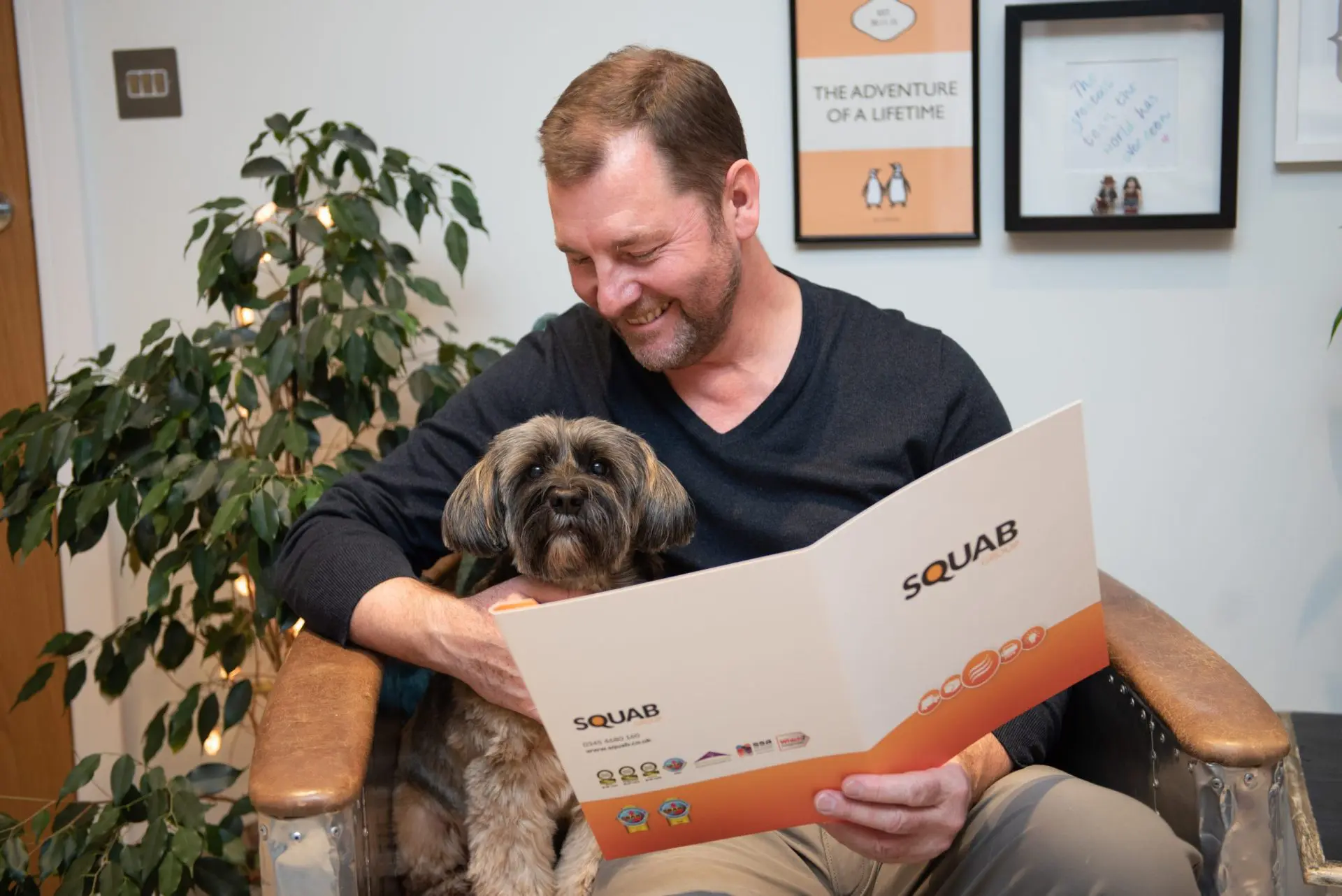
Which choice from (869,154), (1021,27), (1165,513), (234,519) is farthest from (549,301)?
(1165,513)

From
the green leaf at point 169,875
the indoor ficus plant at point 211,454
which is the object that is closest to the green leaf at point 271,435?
the indoor ficus plant at point 211,454

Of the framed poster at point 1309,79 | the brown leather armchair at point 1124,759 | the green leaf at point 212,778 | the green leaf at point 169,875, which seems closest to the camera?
the brown leather armchair at point 1124,759

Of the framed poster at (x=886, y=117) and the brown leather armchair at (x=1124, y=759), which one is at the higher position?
the framed poster at (x=886, y=117)

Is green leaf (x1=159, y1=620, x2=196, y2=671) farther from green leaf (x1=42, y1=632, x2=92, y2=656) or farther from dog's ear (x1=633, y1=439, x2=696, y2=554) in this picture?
dog's ear (x1=633, y1=439, x2=696, y2=554)

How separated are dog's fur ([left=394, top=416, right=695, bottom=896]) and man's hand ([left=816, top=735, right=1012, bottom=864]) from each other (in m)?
0.42

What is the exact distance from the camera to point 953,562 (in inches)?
40.2

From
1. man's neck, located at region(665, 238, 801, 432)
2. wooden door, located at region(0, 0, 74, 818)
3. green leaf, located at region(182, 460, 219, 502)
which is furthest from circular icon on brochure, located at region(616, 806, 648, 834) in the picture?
wooden door, located at region(0, 0, 74, 818)

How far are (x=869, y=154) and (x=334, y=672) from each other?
1.31 m


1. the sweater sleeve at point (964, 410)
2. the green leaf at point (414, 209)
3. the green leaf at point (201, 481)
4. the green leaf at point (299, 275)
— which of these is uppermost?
the green leaf at point (414, 209)

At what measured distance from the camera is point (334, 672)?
129 cm

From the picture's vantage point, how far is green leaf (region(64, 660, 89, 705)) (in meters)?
1.96

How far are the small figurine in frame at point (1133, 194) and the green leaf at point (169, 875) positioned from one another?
5.98 feet

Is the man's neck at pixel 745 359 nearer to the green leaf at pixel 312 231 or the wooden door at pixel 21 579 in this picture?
the green leaf at pixel 312 231

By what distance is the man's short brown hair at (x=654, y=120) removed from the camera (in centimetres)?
135
